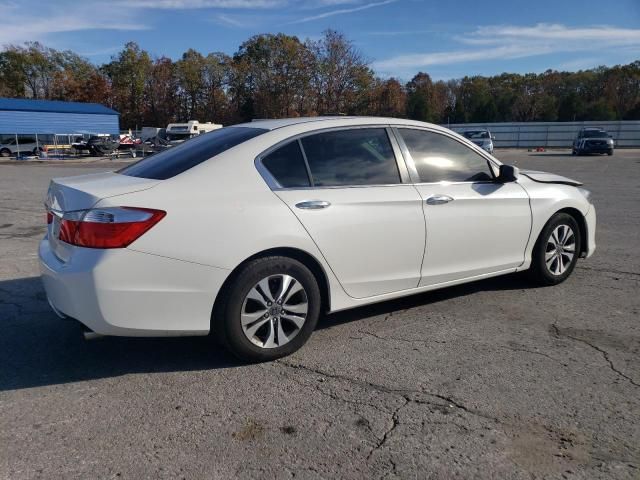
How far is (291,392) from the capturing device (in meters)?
3.39

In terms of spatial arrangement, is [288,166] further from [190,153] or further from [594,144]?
[594,144]

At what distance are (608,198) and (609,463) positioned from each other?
1107 centimetres

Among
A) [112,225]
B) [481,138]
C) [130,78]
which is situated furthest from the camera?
[130,78]

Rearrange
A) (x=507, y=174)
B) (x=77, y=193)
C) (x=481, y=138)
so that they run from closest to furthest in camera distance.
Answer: (x=77, y=193)
(x=507, y=174)
(x=481, y=138)

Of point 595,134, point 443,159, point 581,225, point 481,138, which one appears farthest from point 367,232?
point 595,134

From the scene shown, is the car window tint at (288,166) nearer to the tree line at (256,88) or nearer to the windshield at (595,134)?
the windshield at (595,134)

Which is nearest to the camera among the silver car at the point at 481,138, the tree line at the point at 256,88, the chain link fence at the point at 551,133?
the silver car at the point at 481,138

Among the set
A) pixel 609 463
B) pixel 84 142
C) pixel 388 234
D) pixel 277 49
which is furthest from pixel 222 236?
pixel 277 49

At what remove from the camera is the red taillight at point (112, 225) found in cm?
328

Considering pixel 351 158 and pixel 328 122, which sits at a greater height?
pixel 328 122

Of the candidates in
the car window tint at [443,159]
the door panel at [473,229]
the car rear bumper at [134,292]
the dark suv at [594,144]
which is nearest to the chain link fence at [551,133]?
the dark suv at [594,144]

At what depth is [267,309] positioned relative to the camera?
369 centimetres

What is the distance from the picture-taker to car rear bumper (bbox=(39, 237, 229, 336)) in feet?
10.7

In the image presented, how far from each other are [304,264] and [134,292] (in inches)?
45.2
